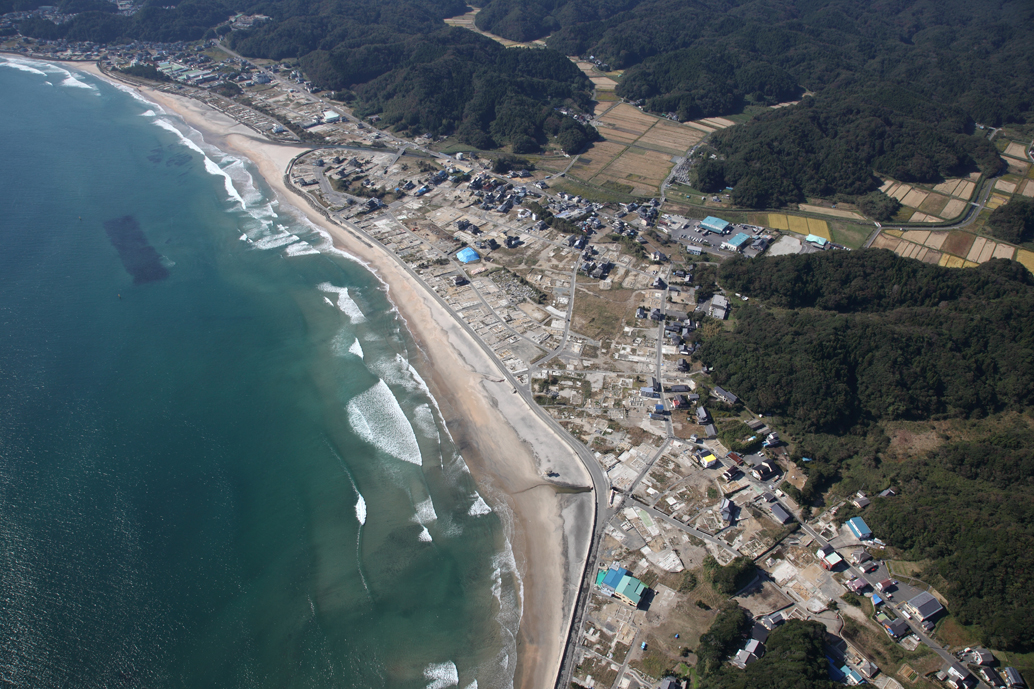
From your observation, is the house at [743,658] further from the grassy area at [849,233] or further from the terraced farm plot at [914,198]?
the terraced farm plot at [914,198]

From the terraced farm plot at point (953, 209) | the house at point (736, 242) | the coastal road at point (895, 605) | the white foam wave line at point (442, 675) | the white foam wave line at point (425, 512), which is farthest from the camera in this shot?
the terraced farm plot at point (953, 209)

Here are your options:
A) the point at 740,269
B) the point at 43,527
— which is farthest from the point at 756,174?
the point at 43,527

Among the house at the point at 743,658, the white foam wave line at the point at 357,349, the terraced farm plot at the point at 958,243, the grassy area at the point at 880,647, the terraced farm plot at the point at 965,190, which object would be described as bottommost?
the grassy area at the point at 880,647

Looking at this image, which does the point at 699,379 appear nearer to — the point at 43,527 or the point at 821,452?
the point at 821,452

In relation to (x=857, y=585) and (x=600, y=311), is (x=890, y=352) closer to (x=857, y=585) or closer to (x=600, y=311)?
(x=857, y=585)

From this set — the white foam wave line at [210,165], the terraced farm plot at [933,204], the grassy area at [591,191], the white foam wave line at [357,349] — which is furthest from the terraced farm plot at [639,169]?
the white foam wave line at [210,165]

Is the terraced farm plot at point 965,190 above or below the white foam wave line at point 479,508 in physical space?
above

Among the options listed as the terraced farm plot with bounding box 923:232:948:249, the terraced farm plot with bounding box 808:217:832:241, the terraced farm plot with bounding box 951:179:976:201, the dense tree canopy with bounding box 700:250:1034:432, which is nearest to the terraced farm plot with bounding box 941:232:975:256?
the terraced farm plot with bounding box 923:232:948:249
